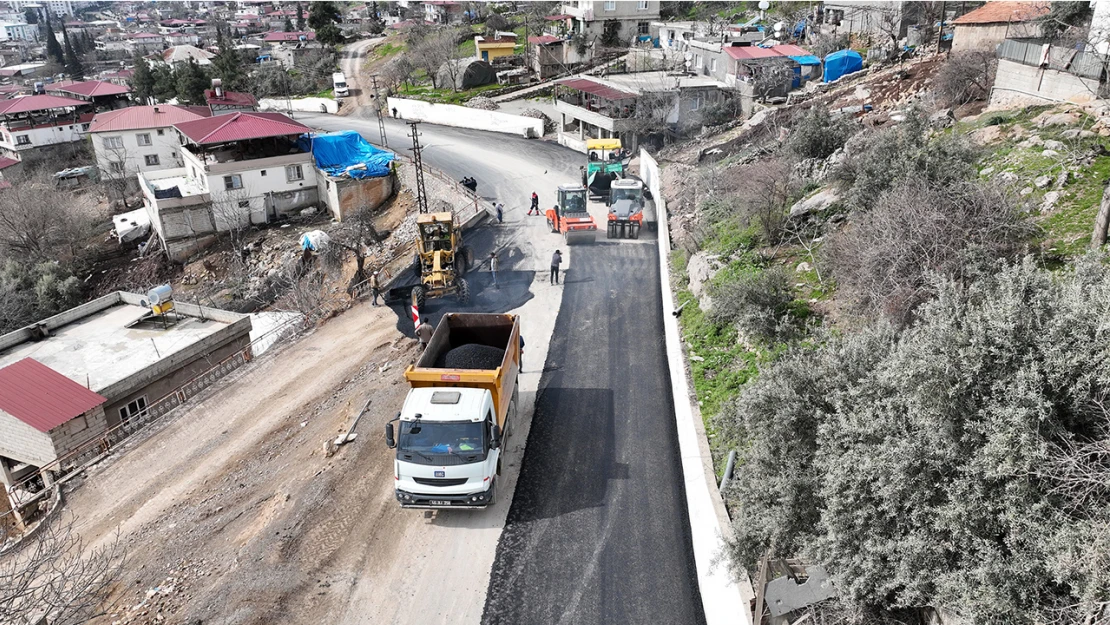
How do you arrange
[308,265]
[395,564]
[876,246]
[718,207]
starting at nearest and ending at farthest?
[395,564] → [876,246] → [718,207] → [308,265]

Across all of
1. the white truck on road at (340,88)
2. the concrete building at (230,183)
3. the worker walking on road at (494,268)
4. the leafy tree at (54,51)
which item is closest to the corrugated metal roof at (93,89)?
the white truck on road at (340,88)

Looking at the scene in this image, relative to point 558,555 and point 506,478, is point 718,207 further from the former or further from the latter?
point 558,555

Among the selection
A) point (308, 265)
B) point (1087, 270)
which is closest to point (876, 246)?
point (1087, 270)

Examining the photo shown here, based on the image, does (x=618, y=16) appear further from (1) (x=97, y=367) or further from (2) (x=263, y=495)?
(2) (x=263, y=495)

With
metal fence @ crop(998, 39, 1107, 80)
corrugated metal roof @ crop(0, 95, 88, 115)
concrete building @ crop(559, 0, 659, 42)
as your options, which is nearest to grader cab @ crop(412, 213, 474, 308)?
metal fence @ crop(998, 39, 1107, 80)

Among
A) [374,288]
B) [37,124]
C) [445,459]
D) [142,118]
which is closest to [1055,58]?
[445,459]

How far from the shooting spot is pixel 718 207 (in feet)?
81.1

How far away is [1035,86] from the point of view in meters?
20.7

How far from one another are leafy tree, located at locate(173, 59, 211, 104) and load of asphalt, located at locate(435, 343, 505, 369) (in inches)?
2585

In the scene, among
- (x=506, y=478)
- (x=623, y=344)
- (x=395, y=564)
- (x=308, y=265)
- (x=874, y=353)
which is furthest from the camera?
(x=308, y=265)

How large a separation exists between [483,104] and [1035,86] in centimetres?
4138

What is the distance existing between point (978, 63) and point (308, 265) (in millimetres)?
30083

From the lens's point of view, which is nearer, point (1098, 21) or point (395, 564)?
point (395, 564)

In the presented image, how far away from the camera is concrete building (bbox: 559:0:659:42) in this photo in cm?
6588
